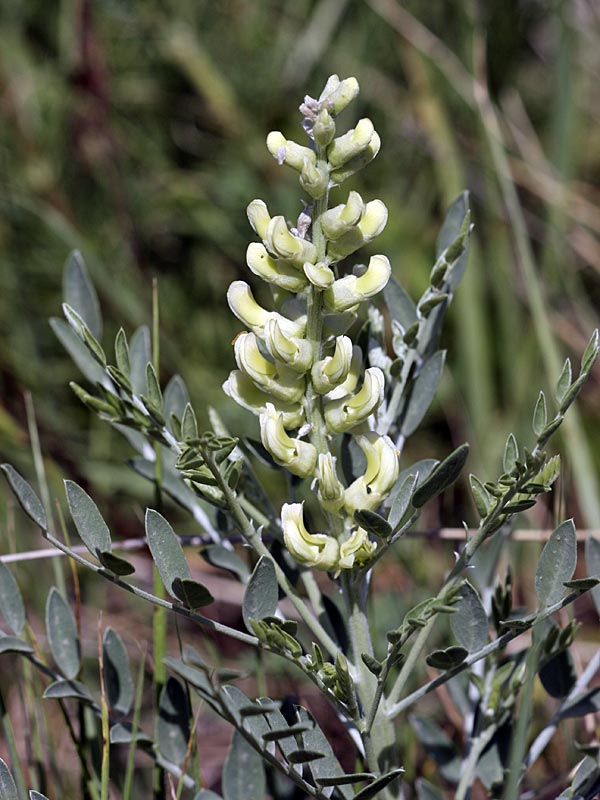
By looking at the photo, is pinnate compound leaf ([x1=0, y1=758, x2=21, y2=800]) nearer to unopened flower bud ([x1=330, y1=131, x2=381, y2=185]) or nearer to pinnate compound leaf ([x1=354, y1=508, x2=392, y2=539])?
pinnate compound leaf ([x1=354, y1=508, x2=392, y2=539])

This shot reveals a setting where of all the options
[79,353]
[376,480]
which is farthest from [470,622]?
[79,353]

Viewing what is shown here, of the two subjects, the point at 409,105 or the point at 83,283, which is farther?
the point at 409,105

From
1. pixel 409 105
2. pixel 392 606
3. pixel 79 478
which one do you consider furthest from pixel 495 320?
pixel 79 478

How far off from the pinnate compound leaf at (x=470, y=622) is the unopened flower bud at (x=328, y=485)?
155 millimetres

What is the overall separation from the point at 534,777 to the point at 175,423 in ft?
2.94

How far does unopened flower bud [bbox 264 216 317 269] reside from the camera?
866 millimetres

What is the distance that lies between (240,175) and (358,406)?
1.67 m

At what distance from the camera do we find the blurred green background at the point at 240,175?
223 cm

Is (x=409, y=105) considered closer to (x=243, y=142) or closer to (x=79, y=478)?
(x=243, y=142)

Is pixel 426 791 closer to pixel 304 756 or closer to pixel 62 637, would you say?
pixel 304 756

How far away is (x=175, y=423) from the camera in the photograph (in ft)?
3.36

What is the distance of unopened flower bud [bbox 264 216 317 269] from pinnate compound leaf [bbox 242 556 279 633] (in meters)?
0.29

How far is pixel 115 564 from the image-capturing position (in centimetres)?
88

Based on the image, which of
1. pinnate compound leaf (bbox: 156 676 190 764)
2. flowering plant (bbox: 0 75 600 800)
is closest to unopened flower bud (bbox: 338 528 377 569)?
flowering plant (bbox: 0 75 600 800)
